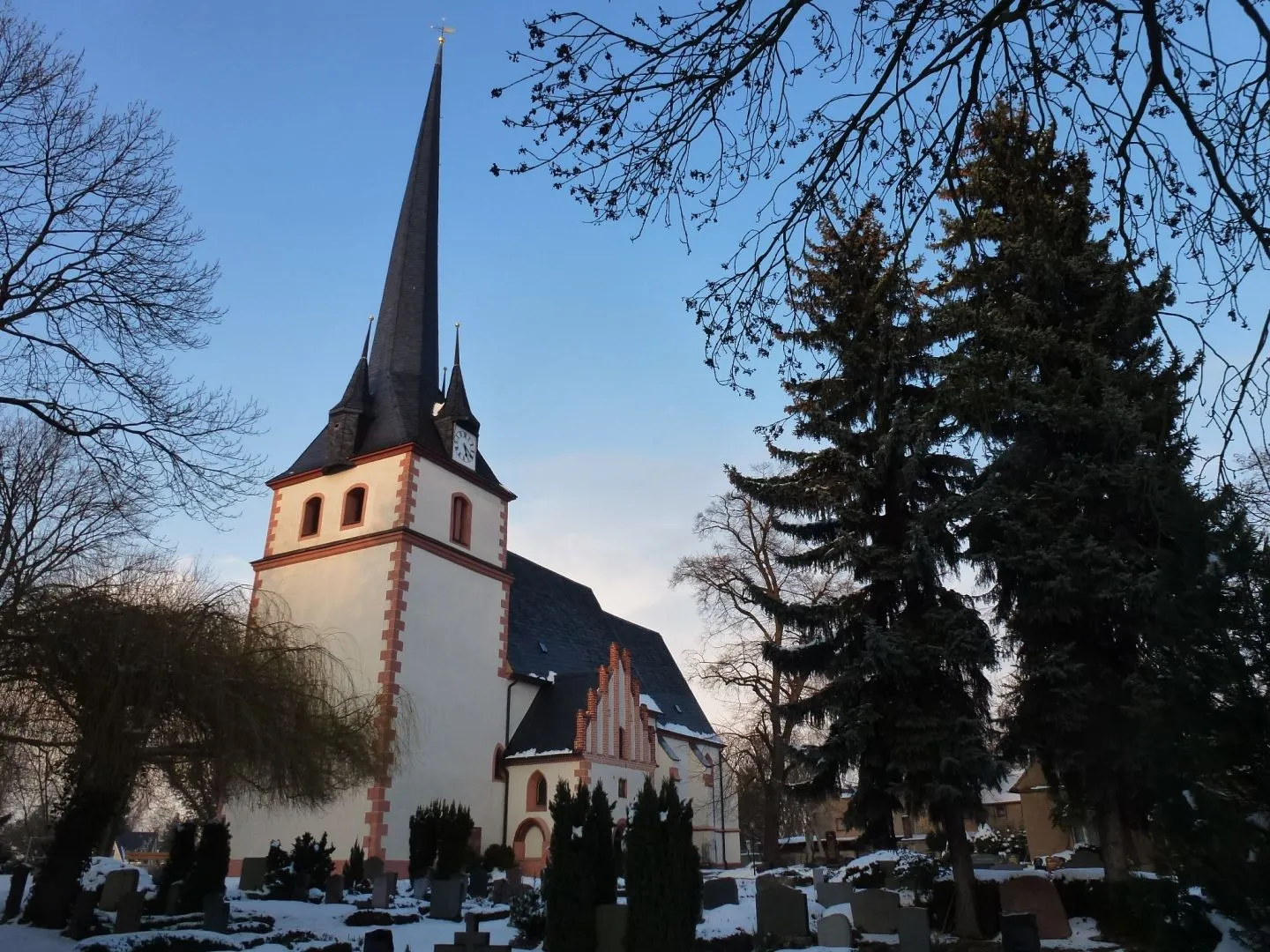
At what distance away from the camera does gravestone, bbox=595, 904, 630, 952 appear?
36.2ft

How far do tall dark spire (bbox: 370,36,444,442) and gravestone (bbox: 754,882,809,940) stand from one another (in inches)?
646

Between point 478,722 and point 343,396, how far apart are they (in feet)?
34.2

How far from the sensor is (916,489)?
14594 millimetres

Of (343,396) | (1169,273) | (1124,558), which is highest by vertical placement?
(343,396)

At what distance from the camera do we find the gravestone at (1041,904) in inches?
461

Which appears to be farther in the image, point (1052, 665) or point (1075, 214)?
point (1052, 665)

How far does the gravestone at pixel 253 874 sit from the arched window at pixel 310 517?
32.0 feet

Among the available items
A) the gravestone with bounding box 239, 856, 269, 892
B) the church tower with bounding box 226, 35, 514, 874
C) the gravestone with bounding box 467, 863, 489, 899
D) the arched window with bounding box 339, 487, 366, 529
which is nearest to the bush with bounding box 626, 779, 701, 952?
the gravestone with bounding box 467, 863, 489, 899

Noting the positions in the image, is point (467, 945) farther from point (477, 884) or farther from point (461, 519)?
point (461, 519)

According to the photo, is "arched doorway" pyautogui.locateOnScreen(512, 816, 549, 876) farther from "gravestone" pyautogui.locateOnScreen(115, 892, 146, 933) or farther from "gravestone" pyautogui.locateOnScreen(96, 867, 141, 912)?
"gravestone" pyautogui.locateOnScreen(115, 892, 146, 933)

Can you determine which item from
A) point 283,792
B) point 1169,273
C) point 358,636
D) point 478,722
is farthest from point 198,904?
point 1169,273

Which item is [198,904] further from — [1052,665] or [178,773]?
[1052,665]

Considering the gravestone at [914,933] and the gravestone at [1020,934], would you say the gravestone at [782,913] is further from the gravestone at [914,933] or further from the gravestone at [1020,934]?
the gravestone at [1020,934]

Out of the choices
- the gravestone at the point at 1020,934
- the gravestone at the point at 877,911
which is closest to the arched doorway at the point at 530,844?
the gravestone at the point at 877,911
